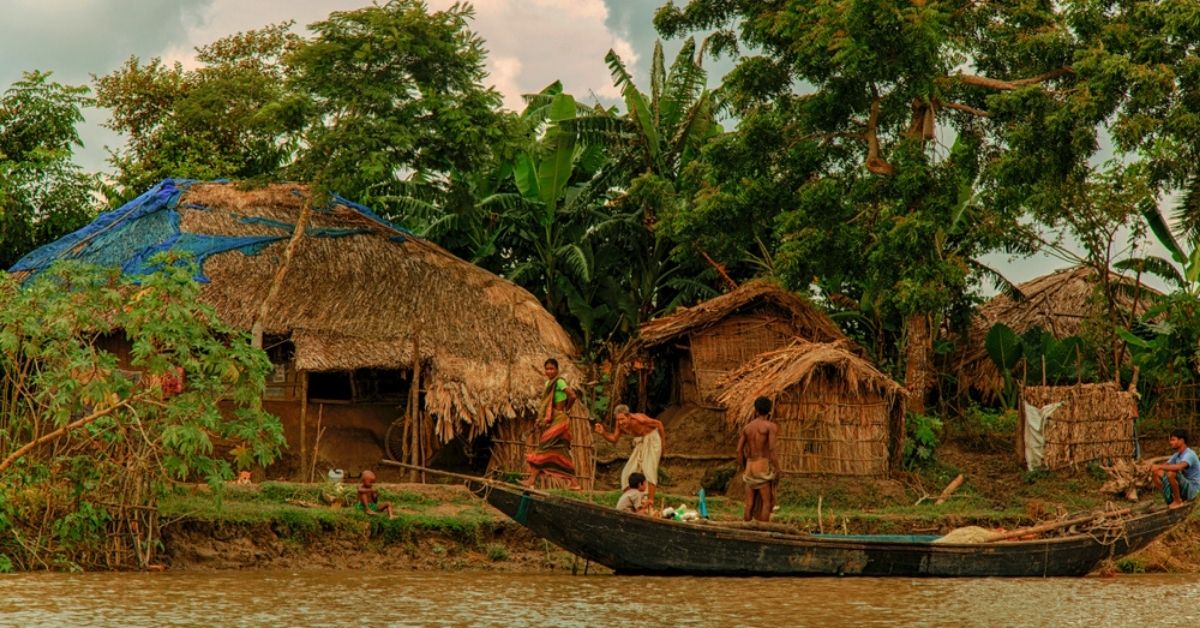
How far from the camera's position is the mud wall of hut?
1753 cm

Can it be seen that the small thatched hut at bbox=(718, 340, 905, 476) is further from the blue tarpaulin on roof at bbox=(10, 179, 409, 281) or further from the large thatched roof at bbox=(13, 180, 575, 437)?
the blue tarpaulin on roof at bbox=(10, 179, 409, 281)

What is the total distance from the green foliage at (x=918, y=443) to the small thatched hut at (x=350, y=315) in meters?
4.03

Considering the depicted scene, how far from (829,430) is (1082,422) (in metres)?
3.15

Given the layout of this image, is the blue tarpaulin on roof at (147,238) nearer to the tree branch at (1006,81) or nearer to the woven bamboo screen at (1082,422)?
the tree branch at (1006,81)

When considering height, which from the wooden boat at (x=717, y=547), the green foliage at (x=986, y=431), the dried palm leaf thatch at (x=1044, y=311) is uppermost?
the dried palm leaf thatch at (x=1044, y=311)

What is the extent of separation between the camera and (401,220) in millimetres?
21219

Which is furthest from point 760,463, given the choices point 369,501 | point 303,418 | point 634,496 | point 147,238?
point 147,238

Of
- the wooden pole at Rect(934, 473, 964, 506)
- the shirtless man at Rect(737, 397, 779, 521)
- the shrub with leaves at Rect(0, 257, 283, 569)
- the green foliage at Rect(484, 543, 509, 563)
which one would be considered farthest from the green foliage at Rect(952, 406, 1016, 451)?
the shrub with leaves at Rect(0, 257, 283, 569)

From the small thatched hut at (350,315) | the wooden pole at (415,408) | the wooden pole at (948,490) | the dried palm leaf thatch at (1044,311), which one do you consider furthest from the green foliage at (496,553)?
the dried palm leaf thatch at (1044,311)

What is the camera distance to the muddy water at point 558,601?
29.0ft

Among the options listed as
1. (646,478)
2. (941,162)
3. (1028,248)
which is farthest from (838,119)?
(646,478)

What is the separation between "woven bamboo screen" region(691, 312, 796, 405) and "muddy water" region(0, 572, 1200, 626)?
19.6ft

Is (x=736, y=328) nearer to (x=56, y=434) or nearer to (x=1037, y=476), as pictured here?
(x=1037, y=476)

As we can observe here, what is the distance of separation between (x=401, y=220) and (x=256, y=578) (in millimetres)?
10584
